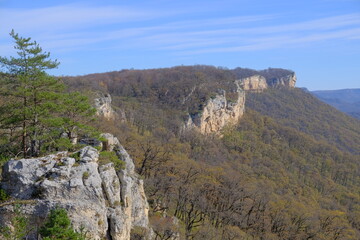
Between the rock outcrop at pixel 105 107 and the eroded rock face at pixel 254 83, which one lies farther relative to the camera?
the eroded rock face at pixel 254 83

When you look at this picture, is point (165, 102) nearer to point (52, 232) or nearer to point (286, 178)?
point (286, 178)

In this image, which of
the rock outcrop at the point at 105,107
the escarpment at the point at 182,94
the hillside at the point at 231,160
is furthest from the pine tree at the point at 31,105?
the escarpment at the point at 182,94

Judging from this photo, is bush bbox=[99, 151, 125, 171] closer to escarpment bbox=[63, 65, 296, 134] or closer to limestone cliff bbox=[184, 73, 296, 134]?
escarpment bbox=[63, 65, 296, 134]

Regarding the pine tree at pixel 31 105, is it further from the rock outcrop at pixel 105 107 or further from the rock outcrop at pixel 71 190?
the rock outcrop at pixel 105 107

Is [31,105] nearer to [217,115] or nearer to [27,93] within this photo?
[27,93]

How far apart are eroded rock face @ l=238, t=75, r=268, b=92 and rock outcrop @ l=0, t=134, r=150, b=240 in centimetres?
15419

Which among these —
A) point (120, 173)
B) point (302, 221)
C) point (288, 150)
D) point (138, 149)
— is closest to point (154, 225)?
point (120, 173)

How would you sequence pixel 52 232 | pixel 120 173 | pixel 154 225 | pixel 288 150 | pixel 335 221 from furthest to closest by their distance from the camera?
pixel 288 150 → pixel 335 221 → pixel 154 225 → pixel 120 173 → pixel 52 232

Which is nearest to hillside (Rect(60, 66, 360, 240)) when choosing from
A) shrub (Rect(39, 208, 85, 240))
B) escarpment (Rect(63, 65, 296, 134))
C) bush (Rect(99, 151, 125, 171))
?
escarpment (Rect(63, 65, 296, 134))

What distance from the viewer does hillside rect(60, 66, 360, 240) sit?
123 feet

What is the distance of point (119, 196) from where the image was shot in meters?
17.9

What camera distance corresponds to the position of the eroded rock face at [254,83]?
547ft

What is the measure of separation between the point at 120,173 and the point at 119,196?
66.3 inches

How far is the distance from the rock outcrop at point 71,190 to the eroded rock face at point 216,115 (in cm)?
7183
